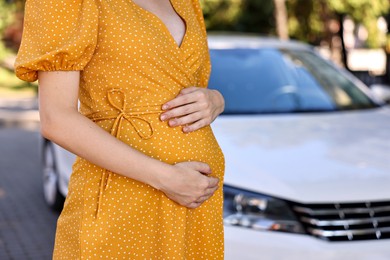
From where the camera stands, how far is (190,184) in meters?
1.82

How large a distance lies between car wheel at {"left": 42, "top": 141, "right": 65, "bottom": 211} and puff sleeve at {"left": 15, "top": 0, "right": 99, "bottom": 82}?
4.47 meters

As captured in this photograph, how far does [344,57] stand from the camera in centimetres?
2523

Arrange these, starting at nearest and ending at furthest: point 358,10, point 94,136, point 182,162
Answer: point 94,136
point 182,162
point 358,10

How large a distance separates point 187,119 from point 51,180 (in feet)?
15.5

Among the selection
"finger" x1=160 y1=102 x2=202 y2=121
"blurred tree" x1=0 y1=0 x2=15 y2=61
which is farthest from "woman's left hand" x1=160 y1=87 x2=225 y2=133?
"blurred tree" x1=0 y1=0 x2=15 y2=61

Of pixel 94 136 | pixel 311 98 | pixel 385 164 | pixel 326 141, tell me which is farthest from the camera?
pixel 311 98

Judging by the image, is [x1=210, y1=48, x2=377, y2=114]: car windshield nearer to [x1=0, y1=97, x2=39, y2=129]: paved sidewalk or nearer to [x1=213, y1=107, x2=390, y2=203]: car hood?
[x1=213, y1=107, x2=390, y2=203]: car hood

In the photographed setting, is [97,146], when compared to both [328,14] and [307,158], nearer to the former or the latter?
[307,158]

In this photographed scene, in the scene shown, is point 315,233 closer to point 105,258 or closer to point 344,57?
point 105,258

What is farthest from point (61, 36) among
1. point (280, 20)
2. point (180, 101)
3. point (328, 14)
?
point (328, 14)

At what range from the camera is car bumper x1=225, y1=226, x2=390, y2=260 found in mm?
3336

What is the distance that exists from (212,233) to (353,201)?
1.68m

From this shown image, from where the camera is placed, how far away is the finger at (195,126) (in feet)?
6.25

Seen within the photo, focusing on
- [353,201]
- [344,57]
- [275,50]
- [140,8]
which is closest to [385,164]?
[353,201]
